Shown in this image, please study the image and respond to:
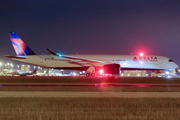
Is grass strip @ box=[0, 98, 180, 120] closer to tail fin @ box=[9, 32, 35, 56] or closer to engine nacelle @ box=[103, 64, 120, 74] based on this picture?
engine nacelle @ box=[103, 64, 120, 74]

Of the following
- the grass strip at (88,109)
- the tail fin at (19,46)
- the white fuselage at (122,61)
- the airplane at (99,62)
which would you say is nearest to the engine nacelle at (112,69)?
the airplane at (99,62)

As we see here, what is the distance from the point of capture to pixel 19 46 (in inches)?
2474

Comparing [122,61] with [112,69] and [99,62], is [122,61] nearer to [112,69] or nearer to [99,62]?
[112,69]

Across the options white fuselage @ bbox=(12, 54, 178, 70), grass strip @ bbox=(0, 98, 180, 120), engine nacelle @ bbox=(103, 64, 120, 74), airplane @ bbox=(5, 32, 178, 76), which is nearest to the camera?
grass strip @ bbox=(0, 98, 180, 120)

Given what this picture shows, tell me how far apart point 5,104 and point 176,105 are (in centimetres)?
1260

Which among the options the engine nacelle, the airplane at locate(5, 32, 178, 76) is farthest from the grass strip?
the airplane at locate(5, 32, 178, 76)

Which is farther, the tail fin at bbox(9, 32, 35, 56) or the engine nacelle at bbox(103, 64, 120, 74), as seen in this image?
the tail fin at bbox(9, 32, 35, 56)

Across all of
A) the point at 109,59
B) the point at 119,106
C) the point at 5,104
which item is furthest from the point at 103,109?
the point at 109,59

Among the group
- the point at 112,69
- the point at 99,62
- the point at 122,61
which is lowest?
the point at 112,69

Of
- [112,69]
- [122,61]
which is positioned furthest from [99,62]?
[122,61]

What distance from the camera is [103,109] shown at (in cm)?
1563

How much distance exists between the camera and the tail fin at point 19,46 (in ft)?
205

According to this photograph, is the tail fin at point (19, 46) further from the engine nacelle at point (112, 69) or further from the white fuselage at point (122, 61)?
the engine nacelle at point (112, 69)

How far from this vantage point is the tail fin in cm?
6262
